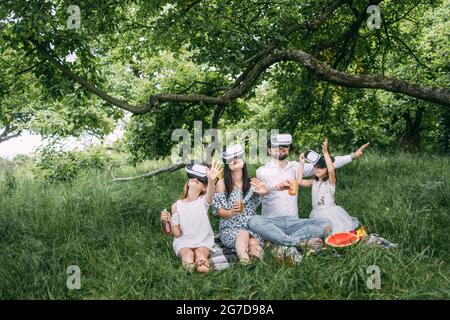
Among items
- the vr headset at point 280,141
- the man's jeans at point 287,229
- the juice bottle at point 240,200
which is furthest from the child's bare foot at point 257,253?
the vr headset at point 280,141

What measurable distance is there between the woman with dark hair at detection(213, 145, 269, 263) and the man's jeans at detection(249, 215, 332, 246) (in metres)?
0.14

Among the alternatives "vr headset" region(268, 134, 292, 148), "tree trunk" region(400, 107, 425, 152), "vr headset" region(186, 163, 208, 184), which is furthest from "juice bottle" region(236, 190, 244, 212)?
"tree trunk" region(400, 107, 425, 152)

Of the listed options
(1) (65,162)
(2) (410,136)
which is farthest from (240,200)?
(2) (410,136)

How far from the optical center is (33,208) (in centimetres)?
675

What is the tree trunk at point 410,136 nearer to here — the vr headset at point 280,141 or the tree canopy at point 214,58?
the tree canopy at point 214,58

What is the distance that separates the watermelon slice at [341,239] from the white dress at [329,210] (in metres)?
0.32

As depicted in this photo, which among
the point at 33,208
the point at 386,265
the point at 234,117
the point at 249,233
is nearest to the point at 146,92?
the point at 234,117

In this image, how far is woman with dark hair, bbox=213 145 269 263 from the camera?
5086mm

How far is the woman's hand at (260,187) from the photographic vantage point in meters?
5.14

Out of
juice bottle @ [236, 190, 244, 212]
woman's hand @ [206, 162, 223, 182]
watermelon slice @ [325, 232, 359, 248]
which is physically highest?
woman's hand @ [206, 162, 223, 182]

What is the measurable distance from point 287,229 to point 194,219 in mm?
1114

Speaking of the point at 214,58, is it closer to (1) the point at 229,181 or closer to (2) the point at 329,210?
(1) the point at 229,181

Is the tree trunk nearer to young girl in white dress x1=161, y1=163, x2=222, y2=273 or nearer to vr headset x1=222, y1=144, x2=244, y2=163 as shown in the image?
vr headset x1=222, y1=144, x2=244, y2=163
